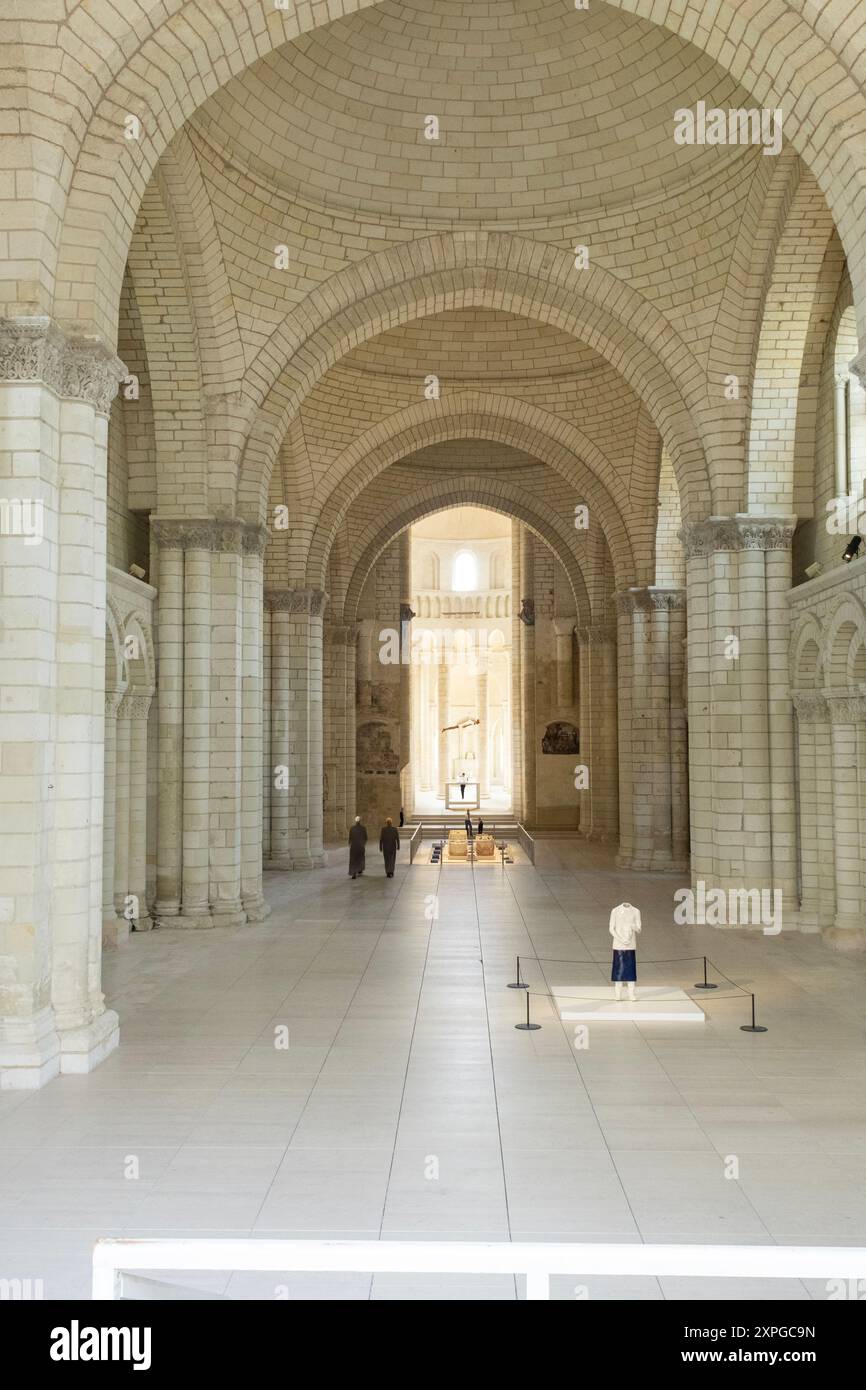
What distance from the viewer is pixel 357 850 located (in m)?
20.3

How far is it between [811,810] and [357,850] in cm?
884

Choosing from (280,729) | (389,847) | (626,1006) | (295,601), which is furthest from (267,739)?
(626,1006)

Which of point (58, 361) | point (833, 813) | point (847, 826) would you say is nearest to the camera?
point (58, 361)

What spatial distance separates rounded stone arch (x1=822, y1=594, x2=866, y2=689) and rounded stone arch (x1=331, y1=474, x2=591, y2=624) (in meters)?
15.9

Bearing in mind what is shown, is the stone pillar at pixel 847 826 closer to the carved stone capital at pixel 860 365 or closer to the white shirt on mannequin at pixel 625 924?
the white shirt on mannequin at pixel 625 924

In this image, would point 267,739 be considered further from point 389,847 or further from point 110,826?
point 110,826

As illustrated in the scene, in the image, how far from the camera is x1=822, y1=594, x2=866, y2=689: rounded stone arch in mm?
12758

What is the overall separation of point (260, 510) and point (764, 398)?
7321 millimetres

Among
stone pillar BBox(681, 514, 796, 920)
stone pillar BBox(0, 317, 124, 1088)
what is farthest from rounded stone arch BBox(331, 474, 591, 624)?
stone pillar BBox(0, 317, 124, 1088)

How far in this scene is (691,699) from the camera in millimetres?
15906

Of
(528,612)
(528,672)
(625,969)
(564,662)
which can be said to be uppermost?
(528,612)

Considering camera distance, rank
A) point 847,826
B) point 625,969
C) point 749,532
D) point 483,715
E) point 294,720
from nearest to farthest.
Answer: point 625,969, point 847,826, point 749,532, point 294,720, point 483,715

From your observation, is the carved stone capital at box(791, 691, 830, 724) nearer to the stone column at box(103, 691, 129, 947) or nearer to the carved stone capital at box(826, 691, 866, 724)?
the carved stone capital at box(826, 691, 866, 724)

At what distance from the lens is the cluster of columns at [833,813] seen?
13.1m
